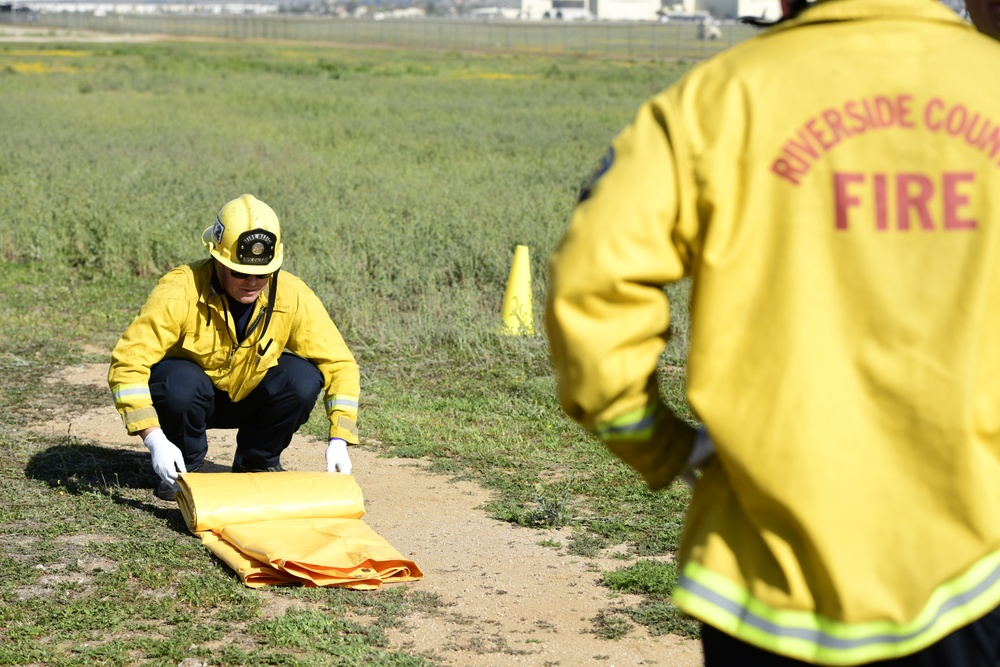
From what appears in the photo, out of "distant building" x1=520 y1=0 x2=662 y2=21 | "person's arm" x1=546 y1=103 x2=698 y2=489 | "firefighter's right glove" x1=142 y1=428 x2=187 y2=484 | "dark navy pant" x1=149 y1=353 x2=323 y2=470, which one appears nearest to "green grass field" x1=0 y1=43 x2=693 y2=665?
"firefighter's right glove" x1=142 y1=428 x2=187 y2=484

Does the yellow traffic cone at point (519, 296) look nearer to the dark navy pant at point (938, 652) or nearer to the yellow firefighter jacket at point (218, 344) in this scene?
the yellow firefighter jacket at point (218, 344)

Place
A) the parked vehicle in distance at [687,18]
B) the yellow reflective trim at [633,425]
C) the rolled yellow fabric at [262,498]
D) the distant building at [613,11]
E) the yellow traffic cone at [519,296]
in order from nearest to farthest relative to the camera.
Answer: the yellow reflective trim at [633,425], the rolled yellow fabric at [262,498], the yellow traffic cone at [519,296], the parked vehicle in distance at [687,18], the distant building at [613,11]

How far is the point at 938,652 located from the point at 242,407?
3773 mm

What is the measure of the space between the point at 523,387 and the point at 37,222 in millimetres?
5560

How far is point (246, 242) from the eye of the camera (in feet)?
15.1

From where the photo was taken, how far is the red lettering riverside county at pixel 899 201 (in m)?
1.60

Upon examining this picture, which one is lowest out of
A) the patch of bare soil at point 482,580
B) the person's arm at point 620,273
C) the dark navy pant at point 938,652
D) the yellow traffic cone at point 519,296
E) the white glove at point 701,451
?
the patch of bare soil at point 482,580

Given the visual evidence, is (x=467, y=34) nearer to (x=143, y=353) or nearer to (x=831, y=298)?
(x=143, y=353)

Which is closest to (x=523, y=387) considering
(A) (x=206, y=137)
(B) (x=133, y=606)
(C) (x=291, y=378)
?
(C) (x=291, y=378)

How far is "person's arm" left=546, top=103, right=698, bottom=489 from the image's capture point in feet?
5.27

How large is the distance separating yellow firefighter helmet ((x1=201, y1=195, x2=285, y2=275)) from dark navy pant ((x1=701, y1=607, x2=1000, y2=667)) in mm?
3167

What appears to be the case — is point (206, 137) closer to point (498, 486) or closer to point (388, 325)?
point (388, 325)

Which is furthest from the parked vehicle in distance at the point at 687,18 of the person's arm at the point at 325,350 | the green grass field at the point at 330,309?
the person's arm at the point at 325,350

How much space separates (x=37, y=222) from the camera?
34.8 feet
